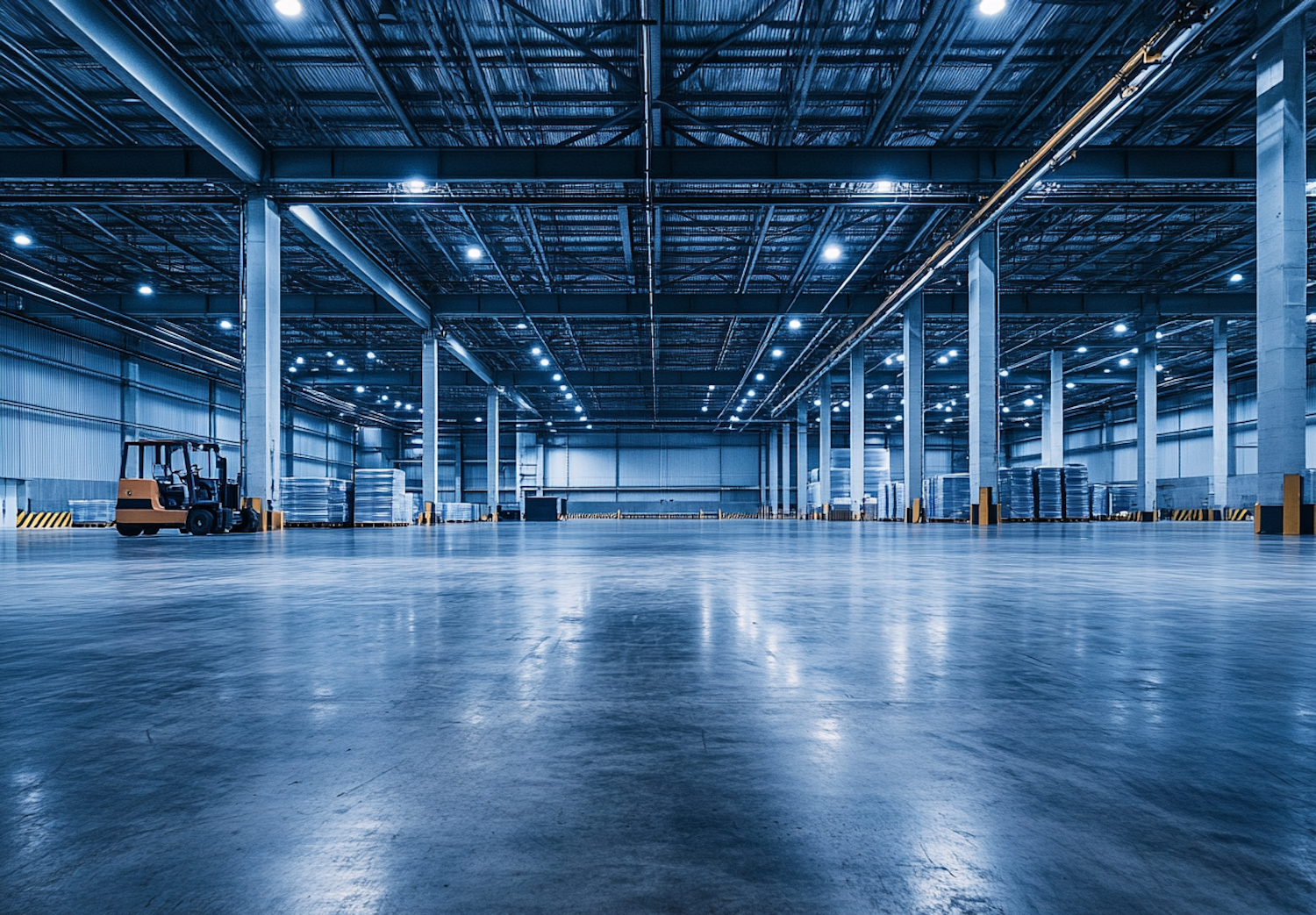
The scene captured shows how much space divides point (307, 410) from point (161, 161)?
93.4 feet

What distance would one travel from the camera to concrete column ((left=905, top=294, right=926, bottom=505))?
22.6m

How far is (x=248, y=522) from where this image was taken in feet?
51.0

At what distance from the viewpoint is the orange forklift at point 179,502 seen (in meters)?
14.9

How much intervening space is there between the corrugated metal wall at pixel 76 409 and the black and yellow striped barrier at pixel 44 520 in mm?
318

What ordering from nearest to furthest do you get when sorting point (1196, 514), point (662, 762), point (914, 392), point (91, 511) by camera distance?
point (662, 762)
point (914, 392)
point (91, 511)
point (1196, 514)

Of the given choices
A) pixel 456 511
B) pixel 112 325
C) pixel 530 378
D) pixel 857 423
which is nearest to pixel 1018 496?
pixel 857 423

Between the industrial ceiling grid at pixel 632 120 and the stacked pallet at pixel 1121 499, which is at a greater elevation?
the industrial ceiling grid at pixel 632 120

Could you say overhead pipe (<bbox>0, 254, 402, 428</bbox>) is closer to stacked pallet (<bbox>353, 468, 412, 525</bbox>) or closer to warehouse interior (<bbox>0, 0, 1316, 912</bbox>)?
warehouse interior (<bbox>0, 0, 1316, 912</bbox>)

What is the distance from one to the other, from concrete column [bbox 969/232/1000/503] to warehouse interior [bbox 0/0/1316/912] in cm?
12

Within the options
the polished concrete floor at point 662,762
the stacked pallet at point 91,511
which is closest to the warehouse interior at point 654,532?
the polished concrete floor at point 662,762

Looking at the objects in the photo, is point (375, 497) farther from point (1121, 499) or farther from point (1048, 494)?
point (1121, 499)

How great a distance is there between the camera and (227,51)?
40.6 feet

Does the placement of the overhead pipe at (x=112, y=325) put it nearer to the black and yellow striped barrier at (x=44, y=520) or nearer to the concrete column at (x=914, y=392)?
the black and yellow striped barrier at (x=44, y=520)

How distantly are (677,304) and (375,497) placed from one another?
11411 millimetres
